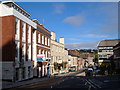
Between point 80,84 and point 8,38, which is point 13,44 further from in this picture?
point 80,84

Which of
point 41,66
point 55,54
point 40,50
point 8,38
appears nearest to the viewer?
→ point 8,38

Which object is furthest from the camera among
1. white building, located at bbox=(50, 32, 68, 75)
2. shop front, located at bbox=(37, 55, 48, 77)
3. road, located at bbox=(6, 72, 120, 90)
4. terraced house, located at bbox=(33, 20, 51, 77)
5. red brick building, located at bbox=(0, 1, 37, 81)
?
white building, located at bbox=(50, 32, 68, 75)

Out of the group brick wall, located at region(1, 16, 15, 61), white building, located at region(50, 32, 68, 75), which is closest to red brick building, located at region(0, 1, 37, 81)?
brick wall, located at region(1, 16, 15, 61)

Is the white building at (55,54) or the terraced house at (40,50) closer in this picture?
the terraced house at (40,50)

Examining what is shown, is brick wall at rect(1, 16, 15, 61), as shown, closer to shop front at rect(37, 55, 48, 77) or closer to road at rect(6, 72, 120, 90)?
road at rect(6, 72, 120, 90)

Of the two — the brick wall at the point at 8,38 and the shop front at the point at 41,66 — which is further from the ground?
the brick wall at the point at 8,38

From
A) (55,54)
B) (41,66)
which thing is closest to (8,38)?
(41,66)

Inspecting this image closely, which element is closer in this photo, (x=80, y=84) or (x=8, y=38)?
(x=80, y=84)

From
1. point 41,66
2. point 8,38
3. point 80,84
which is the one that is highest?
point 8,38

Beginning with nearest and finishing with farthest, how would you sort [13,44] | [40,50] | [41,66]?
[13,44]
[40,50]
[41,66]

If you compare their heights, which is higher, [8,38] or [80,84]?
[8,38]

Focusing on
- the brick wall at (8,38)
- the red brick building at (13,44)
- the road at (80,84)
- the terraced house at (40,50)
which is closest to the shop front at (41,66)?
the terraced house at (40,50)

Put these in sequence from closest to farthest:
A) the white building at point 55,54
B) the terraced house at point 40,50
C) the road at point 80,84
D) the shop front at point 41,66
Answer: the road at point 80,84 → the terraced house at point 40,50 → the shop front at point 41,66 → the white building at point 55,54

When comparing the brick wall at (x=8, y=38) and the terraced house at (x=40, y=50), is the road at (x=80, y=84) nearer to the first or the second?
the brick wall at (x=8, y=38)
